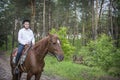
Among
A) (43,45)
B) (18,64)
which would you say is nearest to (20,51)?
(18,64)

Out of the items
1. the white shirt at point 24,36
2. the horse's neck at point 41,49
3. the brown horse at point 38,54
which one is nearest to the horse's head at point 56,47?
the brown horse at point 38,54

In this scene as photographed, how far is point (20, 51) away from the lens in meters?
8.72

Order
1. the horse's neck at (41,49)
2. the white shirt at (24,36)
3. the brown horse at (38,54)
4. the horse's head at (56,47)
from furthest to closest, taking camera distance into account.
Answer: the white shirt at (24,36), the horse's neck at (41,49), the brown horse at (38,54), the horse's head at (56,47)

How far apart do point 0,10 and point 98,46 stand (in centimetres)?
2484

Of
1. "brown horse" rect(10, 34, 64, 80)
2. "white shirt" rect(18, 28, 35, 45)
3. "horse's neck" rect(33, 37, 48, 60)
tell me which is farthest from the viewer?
"white shirt" rect(18, 28, 35, 45)

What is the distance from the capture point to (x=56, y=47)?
24.9 ft

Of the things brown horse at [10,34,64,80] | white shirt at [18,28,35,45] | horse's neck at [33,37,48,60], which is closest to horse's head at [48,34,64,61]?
brown horse at [10,34,64,80]

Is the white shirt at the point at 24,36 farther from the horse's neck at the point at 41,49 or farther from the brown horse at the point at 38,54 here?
the horse's neck at the point at 41,49

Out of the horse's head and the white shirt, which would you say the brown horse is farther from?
the white shirt

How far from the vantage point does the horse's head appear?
7.45 metres

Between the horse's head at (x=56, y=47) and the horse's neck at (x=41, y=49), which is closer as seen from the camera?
the horse's head at (x=56, y=47)

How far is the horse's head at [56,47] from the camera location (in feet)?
24.4

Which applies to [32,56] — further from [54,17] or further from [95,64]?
[54,17]

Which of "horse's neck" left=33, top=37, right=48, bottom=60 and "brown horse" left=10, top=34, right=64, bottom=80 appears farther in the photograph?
"horse's neck" left=33, top=37, right=48, bottom=60
